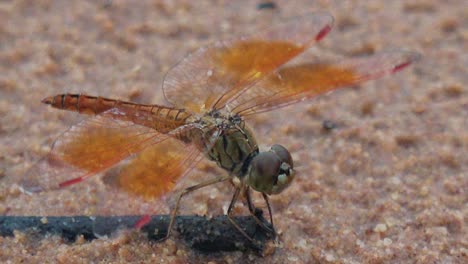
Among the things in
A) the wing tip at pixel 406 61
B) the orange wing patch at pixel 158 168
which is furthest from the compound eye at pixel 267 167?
the wing tip at pixel 406 61

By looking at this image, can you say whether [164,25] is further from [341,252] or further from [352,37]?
[341,252]

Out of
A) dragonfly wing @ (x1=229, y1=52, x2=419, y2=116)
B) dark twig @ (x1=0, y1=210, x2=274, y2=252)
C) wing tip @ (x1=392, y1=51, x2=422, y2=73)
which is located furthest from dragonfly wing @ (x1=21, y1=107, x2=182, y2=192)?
wing tip @ (x1=392, y1=51, x2=422, y2=73)

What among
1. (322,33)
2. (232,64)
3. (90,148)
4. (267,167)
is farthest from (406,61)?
(90,148)

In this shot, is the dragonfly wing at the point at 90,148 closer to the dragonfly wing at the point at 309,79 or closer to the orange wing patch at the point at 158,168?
the orange wing patch at the point at 158,168

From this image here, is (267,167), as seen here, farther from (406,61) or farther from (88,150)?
(406,61)

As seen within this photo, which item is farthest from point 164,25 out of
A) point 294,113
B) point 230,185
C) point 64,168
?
point 64,168

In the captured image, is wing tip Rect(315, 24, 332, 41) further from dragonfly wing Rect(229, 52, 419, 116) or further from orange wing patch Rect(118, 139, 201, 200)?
orange wing patch Rect(118, 139, 201, 200)
